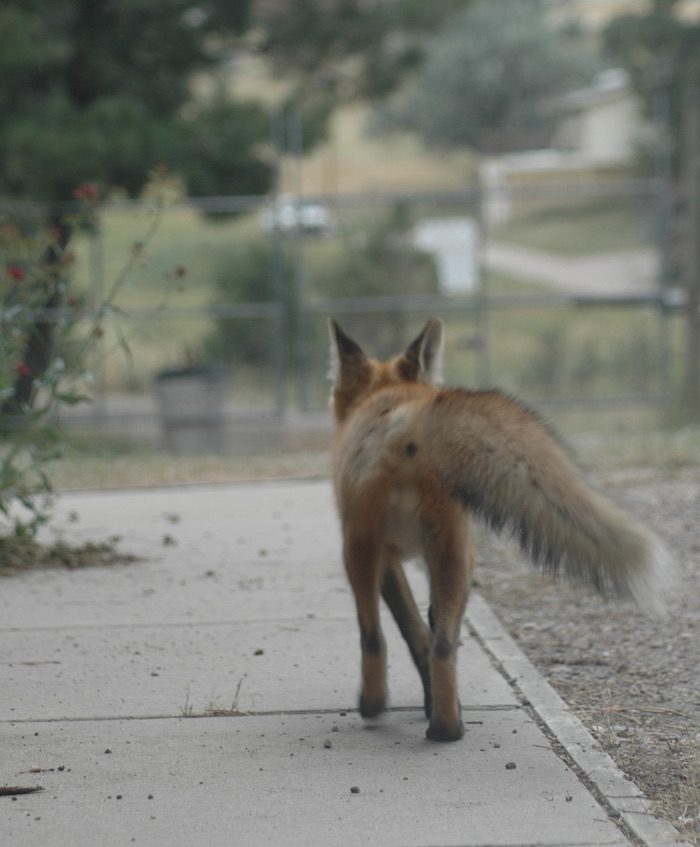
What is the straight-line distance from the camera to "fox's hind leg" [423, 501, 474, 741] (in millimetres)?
4766

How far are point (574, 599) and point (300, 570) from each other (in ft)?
5.07

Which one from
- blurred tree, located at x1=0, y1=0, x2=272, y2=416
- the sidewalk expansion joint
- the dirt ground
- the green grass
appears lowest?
the dirt ground

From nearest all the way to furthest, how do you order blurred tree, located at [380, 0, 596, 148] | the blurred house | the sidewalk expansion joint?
the sidewalk expansion joint, the blurred house, blurred tree, located at [380, 0, 596, 148]

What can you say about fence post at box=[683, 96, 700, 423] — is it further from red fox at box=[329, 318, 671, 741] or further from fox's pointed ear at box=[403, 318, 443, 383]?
red fox at box=[329, 318, 671, 741]

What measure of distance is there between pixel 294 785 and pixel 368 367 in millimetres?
1724

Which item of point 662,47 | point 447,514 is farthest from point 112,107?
point 662,47

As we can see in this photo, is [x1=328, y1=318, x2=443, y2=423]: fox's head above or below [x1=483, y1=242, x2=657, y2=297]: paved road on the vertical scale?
above

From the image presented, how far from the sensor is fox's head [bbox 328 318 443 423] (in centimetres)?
544

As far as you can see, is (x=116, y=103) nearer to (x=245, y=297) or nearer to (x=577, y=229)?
(x=245, y=297)

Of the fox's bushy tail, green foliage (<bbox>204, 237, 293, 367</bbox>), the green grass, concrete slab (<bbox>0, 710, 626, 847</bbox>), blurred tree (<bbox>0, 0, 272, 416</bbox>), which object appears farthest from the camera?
the green grass

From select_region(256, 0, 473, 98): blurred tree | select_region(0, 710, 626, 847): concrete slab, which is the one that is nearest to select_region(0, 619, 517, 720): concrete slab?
select_region(0, 710, 626, 847): concrete slab

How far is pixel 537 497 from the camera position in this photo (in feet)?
14.6

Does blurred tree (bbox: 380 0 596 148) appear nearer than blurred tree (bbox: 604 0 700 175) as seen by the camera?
No

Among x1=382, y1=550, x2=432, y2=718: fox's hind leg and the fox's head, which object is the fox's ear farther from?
x1=382, y1=550, x2=432, y2=718: fox's hind leg
